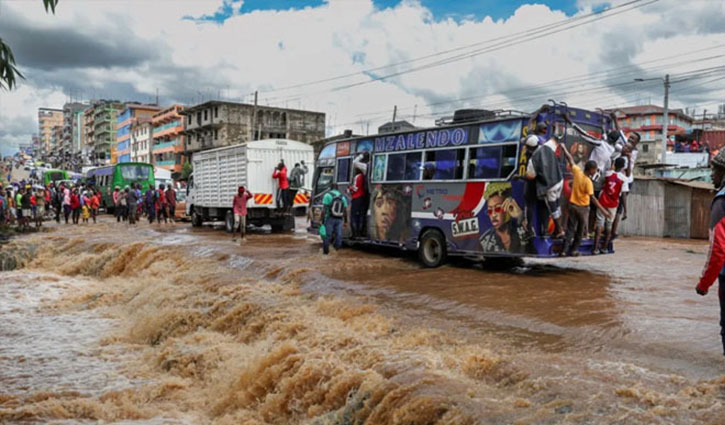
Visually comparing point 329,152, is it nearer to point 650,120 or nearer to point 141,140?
point 141,140

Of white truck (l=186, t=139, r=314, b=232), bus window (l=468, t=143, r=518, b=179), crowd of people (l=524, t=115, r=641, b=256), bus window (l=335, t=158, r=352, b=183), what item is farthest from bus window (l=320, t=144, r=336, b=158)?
crowd of people (l=524, t=115, r=641, b=256)

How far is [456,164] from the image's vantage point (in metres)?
10.6

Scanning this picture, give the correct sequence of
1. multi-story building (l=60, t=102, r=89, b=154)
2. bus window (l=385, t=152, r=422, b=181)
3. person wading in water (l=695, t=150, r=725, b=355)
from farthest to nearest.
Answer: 1. multi-story building (l=60, t=102, r=89, b=154)
2. bus window (l=385, t=152, r=422, b=181)
3. person wading in water (l=695, t=150, r=725, b=355)

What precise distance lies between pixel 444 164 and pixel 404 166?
124 cm

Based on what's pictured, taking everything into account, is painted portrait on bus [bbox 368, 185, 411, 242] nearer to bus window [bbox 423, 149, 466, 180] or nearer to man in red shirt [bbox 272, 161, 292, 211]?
bus window [bbox 423, 149, 466, 180]

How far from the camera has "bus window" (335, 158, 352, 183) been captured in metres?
13.9

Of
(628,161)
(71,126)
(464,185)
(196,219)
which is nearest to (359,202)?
(464,185)

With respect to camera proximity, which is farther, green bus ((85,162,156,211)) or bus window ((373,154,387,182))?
green bus ((85,162,156,211))

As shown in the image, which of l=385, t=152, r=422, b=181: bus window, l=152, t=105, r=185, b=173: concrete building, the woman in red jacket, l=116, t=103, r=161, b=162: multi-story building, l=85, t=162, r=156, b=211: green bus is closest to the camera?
l=385, t=152, r=422, b=181: bus window

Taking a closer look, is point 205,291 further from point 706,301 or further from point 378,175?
point 706,301

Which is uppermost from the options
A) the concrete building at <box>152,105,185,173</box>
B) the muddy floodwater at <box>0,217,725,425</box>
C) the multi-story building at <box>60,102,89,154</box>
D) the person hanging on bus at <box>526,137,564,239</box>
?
the multi-story building at <box>60,102,89,154</box>

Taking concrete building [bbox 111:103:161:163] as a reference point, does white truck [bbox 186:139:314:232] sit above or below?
below

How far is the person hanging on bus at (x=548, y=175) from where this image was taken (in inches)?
352

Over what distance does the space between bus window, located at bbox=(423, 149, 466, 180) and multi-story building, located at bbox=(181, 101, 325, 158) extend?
51.5m
